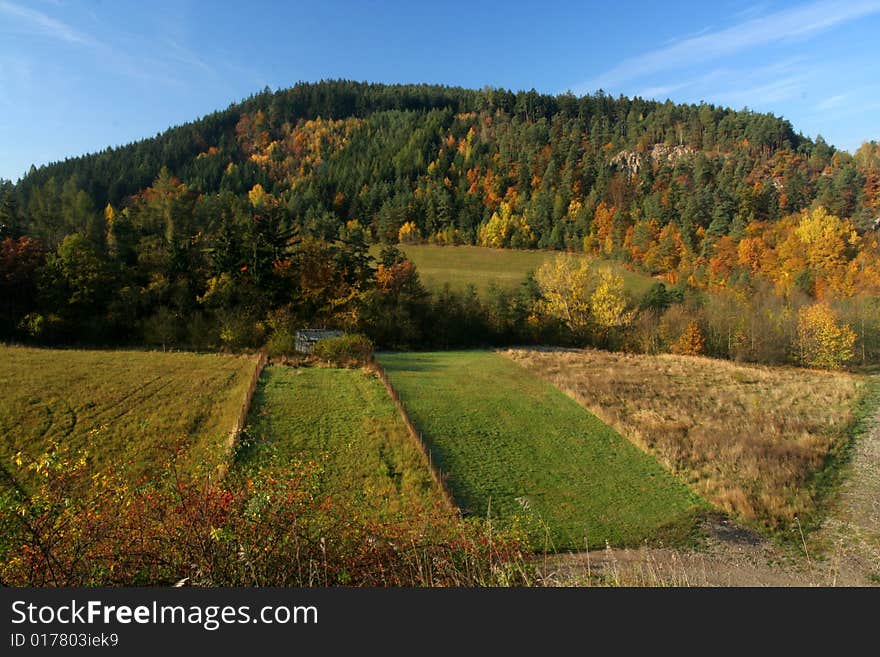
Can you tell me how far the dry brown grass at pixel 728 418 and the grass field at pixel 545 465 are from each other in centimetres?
149

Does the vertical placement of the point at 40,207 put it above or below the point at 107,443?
above

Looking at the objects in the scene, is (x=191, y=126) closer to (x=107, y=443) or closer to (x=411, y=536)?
(x=107, y=443)

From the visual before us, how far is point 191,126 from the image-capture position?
150 metres

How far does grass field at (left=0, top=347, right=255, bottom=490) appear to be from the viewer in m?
16.9

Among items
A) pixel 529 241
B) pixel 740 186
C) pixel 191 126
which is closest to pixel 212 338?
pixel 529 241

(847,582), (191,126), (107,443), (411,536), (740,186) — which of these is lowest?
(847,582)

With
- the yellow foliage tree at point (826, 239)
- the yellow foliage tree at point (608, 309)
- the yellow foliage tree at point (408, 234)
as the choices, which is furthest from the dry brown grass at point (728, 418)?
the yellow foliage tree at point (408, 234)

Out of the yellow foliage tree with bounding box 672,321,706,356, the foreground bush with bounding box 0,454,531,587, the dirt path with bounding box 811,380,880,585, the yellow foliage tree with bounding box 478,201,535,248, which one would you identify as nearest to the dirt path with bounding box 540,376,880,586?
the dirt path with bounding box 811,380,880,585

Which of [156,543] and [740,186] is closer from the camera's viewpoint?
[156,543]

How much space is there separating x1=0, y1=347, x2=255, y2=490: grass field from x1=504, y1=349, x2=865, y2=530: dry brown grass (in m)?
17.3

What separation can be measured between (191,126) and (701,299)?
15744cm

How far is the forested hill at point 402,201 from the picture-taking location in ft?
145

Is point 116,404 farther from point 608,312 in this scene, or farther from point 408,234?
point 408,234

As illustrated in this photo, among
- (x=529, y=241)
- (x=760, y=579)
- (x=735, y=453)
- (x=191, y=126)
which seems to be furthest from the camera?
(x=191, y=126)
